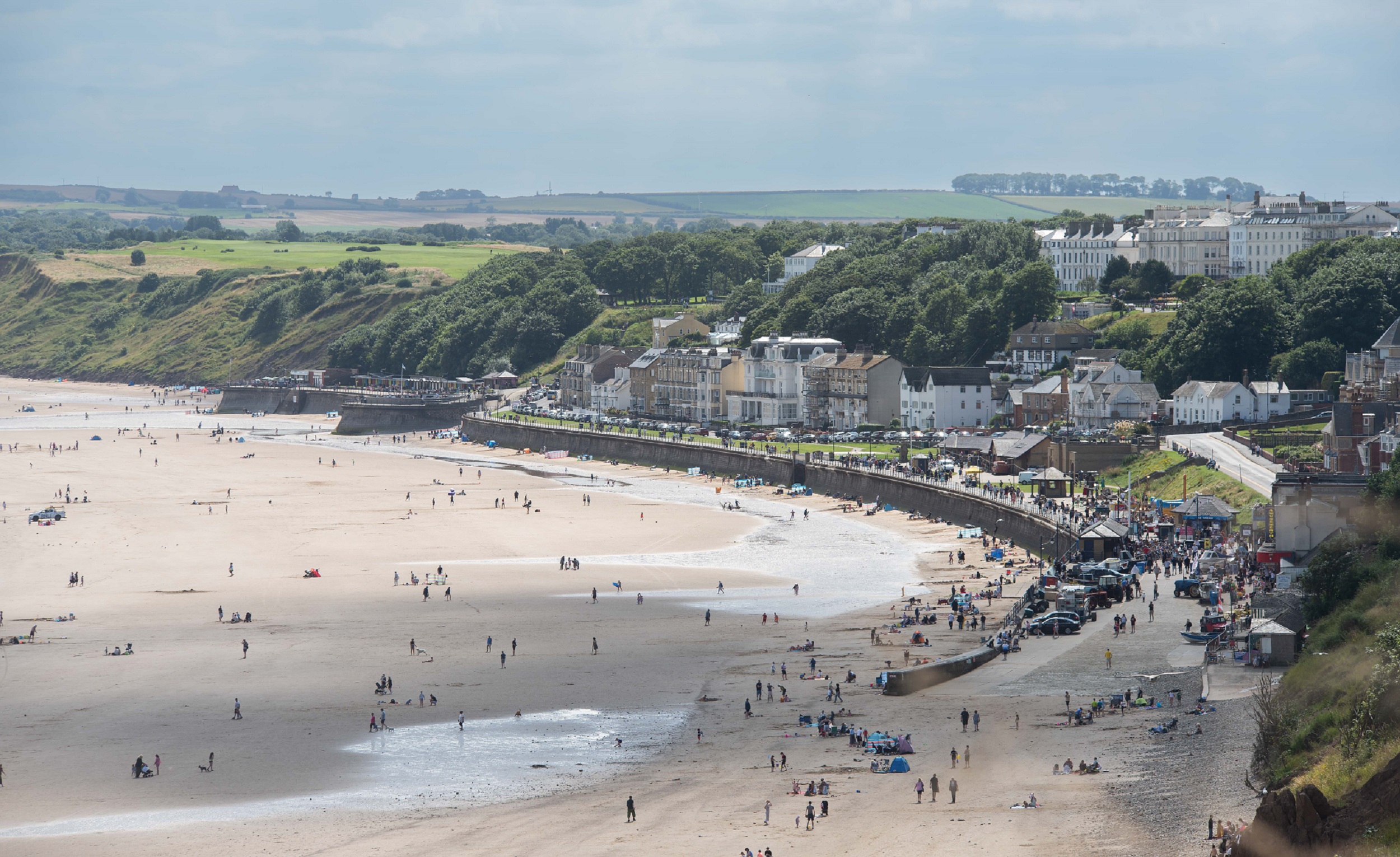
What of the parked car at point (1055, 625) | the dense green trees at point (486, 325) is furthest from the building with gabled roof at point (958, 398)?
the dense green trees at point (486, 325)

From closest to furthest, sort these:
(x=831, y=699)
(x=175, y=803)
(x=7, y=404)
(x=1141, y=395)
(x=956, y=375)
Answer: (x=175, y=803)
(x=831, y=699)
(x=1141, y=395)
(x=956, y=375)
(x=7, y=404)

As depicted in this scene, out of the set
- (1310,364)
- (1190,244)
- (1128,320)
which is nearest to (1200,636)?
(1310,364)

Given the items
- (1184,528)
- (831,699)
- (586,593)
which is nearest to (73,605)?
(586,593)

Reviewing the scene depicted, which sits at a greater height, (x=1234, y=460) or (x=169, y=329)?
(x=169, y=329)

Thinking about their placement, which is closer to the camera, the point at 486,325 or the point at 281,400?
the point at 281,400

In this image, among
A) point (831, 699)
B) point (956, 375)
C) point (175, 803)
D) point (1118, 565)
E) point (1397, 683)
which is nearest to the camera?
point (1397, 683)

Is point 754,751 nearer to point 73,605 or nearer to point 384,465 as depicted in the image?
point 73,605

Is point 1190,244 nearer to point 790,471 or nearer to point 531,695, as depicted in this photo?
point 790,471
